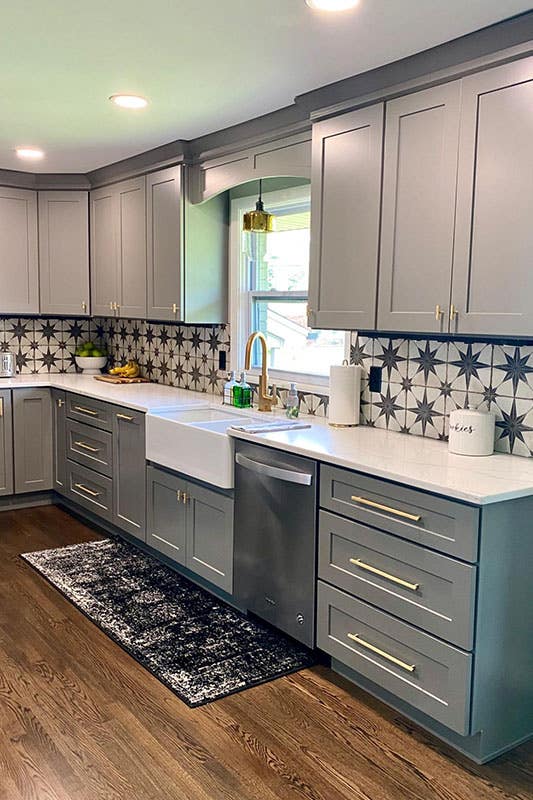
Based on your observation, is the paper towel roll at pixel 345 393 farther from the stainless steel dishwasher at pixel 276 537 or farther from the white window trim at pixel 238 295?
the white window trim at pixel 238 295

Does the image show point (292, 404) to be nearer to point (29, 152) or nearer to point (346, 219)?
point (346, 219)

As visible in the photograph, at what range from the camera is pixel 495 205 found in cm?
238

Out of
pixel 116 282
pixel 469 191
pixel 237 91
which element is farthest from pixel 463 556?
pixel 116 282

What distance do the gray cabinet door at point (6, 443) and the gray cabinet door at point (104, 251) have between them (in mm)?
908

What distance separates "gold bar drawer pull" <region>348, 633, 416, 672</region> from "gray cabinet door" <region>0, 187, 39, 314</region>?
368cm

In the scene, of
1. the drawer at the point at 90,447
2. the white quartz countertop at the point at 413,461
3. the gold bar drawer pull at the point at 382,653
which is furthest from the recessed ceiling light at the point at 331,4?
the drawer at the point at 90,447

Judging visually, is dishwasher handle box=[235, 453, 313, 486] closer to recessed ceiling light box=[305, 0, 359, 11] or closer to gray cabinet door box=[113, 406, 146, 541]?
gray cabinet door box=[113, 406, 146, 541]

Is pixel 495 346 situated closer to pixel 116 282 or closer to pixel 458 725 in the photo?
pixel 458 725

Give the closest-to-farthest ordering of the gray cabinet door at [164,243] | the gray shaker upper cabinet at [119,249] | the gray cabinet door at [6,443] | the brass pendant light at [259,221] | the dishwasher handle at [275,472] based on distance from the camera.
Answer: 1. the dishwasher handle at [275,472]
2. the brass pendant light at [259,221]
3. the gray cabinet door at [164,243]
4. the gray shaker upper cabinet at [119,249]
5. the gray cabinet door at [6,443]

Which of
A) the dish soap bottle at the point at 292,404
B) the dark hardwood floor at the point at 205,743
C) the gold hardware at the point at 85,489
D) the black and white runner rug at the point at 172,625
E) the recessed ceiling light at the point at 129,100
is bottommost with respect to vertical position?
the dark hardwood floor at the point at 205,743

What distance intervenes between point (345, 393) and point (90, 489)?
6.74 feet

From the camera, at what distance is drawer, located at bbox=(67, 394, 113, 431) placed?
4.31 m

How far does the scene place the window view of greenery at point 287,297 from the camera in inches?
149

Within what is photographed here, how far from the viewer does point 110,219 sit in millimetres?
4918
